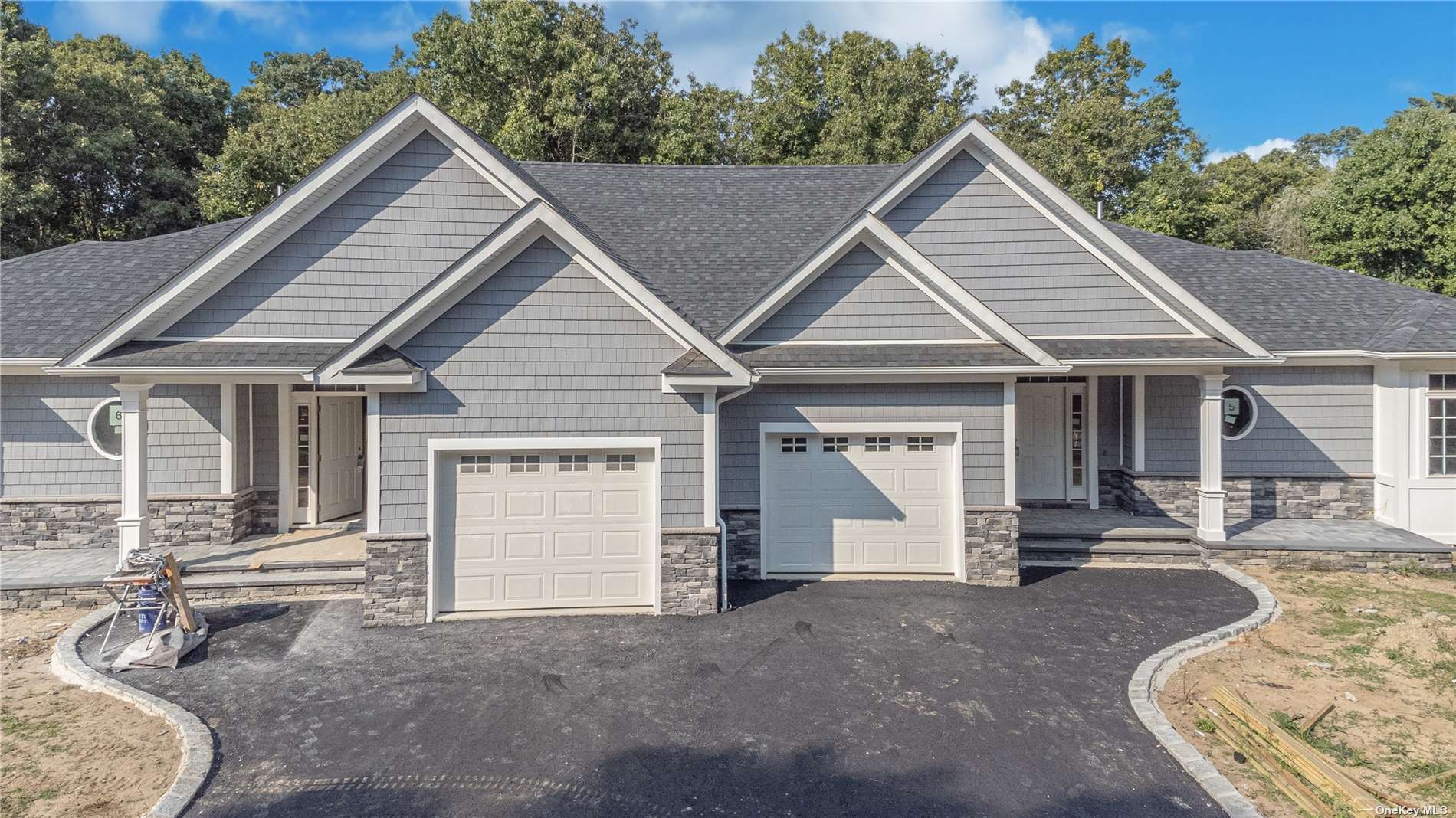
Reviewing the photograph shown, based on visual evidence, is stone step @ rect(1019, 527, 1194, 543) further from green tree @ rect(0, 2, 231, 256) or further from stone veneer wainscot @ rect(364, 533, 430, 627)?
green tree @ rect(0, 2, 231, 256)

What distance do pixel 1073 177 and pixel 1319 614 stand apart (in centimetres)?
2230

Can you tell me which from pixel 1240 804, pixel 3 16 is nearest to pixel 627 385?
pixel 1240 804

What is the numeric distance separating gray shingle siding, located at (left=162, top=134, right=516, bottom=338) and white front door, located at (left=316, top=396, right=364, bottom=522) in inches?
84.5

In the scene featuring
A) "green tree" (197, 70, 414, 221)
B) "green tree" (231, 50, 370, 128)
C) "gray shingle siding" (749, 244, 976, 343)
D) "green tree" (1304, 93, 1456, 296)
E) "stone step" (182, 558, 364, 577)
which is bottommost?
"stone step" (182, 558, 364, 577)

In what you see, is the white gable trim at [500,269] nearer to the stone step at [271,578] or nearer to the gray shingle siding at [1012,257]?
the stone step at [271,578]

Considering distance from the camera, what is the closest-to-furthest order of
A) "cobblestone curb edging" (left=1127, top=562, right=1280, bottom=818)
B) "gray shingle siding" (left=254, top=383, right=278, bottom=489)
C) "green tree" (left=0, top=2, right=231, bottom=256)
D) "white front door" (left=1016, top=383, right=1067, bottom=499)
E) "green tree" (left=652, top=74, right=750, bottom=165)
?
"cobblestone curb edging" (left=1127, top=562, right=1280, bottom=818) < "gray shingle siding" (left=254, top=383, right=278, bottom=489) < "white front door" (left=1016, top=383, right=1067, bottom=499) < "green tree" (left=0, top=2, right=231, bottom=256) < "green tree" (left=652, top=74, right=750, bottom=165)

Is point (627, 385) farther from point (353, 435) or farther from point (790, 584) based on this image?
point (353, 435)

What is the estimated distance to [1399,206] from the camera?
20.9 meters

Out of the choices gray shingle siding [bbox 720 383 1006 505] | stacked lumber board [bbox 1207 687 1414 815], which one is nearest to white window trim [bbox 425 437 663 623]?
gray shingle siding [bbox 720 383 1006 505]

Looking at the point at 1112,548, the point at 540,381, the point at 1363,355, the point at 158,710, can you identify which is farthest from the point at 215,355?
the point at 1363,355

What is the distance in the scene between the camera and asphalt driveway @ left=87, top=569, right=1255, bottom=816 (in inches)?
187

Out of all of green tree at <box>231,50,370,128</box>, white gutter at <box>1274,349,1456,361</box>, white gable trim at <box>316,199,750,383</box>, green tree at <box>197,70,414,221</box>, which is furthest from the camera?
green tree at <box>231,50,370,128</box>

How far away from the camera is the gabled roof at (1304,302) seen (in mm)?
11065

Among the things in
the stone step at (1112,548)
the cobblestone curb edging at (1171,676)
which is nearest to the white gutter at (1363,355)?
the stone step at (1112,548)
